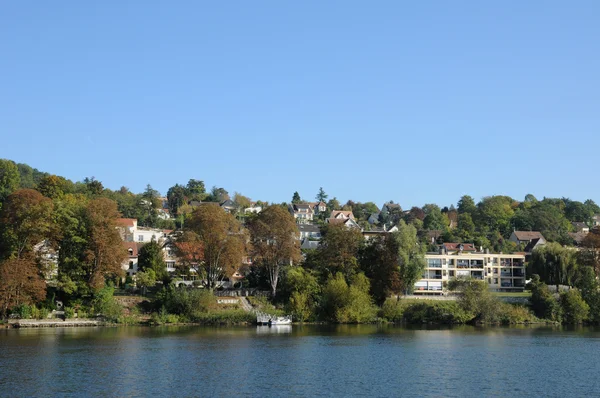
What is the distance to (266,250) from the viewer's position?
89.5 meters

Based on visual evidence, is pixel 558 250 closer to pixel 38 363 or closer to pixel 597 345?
pixel 597 345

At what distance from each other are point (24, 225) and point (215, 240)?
72.8ft

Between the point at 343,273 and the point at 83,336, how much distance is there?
37.1 metres

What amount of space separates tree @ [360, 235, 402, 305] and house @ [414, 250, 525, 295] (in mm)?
15744

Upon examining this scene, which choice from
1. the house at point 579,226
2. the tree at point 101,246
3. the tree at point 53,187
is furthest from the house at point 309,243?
the house at point 579,226

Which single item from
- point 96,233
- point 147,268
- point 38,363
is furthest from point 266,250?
point 38,363

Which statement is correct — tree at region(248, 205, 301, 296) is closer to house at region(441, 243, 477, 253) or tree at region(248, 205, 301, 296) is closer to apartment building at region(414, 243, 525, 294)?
apartment building at region(414, 243, 525, 294)

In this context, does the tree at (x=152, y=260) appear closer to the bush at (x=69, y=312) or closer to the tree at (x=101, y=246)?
the tree at (x=101, y=246)

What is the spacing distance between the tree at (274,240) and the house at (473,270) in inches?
994

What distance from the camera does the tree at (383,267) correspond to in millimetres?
89250

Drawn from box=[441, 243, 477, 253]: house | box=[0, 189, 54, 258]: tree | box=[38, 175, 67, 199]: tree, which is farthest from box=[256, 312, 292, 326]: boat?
box=[38, 175, 67, 199]: tree

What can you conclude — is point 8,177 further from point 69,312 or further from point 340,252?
point 340,252

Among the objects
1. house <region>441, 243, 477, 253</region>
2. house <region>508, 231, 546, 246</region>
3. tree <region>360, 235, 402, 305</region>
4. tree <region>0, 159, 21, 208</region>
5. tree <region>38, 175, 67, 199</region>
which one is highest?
tree <region>0, 159, 21, 208</region>

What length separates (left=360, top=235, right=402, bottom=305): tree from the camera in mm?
89250
